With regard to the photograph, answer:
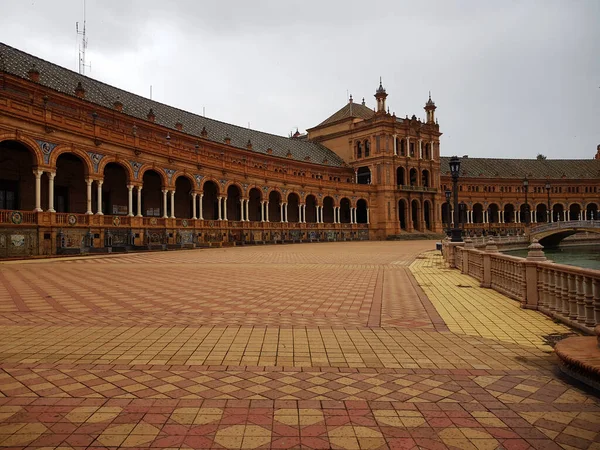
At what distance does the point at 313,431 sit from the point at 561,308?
5.71 m

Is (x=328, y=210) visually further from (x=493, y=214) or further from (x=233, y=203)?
(x=493, y=214)

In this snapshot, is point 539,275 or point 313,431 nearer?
point 313,431

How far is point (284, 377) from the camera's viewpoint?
13.6 feet

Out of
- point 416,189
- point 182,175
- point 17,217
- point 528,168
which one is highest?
point 528,168

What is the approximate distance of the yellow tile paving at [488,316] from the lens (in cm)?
598

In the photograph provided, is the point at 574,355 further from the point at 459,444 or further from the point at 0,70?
the point at 0,70

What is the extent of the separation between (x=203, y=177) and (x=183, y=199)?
13.3ft

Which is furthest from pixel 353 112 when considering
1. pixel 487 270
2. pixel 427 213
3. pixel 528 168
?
pixel 487 270

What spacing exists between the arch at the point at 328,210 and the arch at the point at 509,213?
42580 millimetres

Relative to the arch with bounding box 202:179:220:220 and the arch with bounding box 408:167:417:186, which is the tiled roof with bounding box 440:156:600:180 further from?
the arch with bounding box 202:179:220:220

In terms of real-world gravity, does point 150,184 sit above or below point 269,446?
above

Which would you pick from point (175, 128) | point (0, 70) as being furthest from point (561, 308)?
point (175, 128)

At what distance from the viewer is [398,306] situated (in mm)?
8148

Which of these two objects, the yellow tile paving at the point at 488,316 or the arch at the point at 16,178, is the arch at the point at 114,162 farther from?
the yellow tile paving at the point at 488,316
